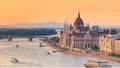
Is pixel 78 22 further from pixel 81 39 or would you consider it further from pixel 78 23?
pixel 81 39

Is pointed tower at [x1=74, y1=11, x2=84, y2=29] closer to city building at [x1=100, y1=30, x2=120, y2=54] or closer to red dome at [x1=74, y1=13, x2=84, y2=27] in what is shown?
red dome at [x1=74, y1=13, x2=84, y2=27]

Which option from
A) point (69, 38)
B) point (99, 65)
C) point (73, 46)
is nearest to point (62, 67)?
point (99, 65)

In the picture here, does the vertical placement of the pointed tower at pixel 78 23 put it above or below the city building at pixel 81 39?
→ above

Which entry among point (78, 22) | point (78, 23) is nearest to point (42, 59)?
point (78, 23)

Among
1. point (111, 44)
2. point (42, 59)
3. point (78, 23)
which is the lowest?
point (42, 59)

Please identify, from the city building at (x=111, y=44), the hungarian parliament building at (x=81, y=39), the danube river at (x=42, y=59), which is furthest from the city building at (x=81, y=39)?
the danube river at (x=42, y=59)

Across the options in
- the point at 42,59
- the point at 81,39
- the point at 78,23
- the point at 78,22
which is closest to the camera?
the point at 42,59

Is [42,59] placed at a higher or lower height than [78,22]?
lower

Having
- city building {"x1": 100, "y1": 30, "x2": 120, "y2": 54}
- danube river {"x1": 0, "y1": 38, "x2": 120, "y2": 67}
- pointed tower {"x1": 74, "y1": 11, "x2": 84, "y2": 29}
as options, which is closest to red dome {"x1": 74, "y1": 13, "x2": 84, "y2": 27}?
pointed tower {"x1": 74, "y1": 11, "x2": 84, "y2": 29}

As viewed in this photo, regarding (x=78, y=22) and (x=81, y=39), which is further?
(x=78, y=22)

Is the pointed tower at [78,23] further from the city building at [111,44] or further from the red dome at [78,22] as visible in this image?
the city building at [111,44]

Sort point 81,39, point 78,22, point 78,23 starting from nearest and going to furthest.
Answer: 1. point 81,39
2. point 78,23
3. point 78,22

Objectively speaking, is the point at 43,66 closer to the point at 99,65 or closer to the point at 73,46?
the point at 99,65
